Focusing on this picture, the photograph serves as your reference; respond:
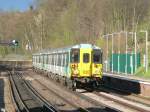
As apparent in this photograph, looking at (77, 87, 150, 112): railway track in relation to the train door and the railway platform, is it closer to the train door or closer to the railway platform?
the railway platform

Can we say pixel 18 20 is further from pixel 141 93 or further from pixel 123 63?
pixel 141 93

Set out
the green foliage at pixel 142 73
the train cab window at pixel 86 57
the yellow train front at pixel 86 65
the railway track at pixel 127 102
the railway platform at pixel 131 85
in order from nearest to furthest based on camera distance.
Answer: the railway track at pixel 127 102 → the railway platform at pixel 131 85 → the yellow train front at pixel 86 65 → the train cab window at pixel 86 57 → the green foliage at pixel 142 73

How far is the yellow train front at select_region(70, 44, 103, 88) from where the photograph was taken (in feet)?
99.6

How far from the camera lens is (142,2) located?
64.2 m

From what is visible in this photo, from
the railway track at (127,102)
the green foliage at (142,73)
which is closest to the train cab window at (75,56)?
the railway track at (127,102)

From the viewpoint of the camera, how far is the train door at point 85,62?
30391mm

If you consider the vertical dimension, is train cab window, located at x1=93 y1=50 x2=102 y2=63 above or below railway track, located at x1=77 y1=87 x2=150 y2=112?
above

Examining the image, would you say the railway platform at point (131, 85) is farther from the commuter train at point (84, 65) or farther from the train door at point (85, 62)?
the train door at point (85, 62)

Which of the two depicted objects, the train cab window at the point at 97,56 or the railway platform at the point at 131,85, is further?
the train cab window at the point at 97,56

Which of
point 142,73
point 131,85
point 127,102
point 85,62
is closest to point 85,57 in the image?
point 85,62

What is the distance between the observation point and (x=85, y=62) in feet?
101

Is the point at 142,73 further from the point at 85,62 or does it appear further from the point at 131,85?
the point at 85,62

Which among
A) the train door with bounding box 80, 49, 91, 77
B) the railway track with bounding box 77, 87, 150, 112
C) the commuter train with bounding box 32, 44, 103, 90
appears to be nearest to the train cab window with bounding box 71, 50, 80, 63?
the commuter train with bounding box 32, 44, 103, 90

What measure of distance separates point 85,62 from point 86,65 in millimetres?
262
